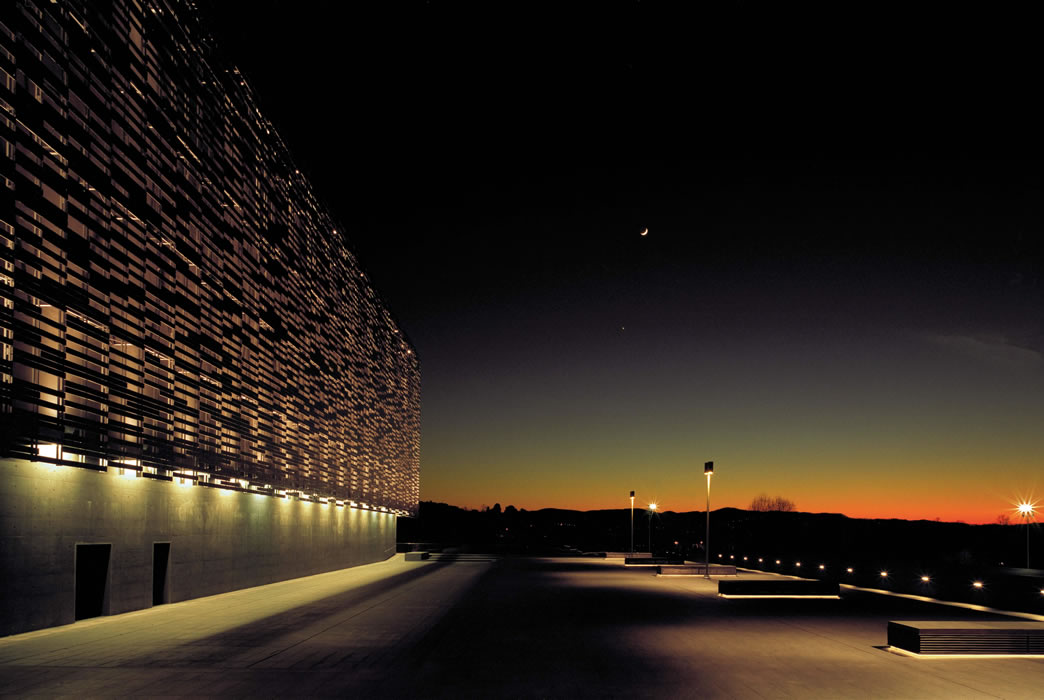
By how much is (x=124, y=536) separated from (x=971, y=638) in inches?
714

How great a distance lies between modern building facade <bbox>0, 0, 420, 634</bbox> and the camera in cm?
1647

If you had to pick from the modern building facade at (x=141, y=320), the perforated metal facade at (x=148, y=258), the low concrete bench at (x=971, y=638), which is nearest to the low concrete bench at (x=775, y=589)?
the low concrete bench at (x=971, y=638)

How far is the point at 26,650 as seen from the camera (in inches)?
576

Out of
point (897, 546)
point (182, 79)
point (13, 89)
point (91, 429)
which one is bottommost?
point (897, 546)

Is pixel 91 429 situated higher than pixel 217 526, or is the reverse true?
pixel 91 429

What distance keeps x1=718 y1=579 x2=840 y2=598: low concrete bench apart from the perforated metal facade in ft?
53.3

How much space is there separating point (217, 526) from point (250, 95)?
14342 mm

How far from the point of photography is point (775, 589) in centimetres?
2775

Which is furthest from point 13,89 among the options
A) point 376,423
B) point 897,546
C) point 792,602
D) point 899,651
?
point 897,546

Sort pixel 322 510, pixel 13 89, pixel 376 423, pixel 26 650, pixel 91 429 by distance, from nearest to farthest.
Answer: pixel 26 650
pixel 13 89
pixel 91 429
pixel 322 510
pixel 376 423

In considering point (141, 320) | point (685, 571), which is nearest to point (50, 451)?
point (141, 320)

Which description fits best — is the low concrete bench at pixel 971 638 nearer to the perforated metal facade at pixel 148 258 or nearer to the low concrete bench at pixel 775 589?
the low concrete bench at pixel 775 589

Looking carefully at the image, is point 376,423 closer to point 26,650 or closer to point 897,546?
point 26,650

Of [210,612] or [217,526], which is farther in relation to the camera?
[217,526]
